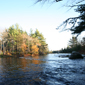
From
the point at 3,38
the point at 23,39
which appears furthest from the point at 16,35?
the point at 3,38

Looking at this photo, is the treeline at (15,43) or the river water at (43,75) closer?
the river water at (43,75)

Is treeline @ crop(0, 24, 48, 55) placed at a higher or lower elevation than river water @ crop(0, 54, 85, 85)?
higher

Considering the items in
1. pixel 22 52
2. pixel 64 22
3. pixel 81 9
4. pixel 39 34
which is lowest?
pixel 22 52

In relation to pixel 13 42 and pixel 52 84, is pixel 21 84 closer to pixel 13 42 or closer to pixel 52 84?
pixel 52 84

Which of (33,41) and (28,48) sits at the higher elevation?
(33,41)

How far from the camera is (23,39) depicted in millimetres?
45125

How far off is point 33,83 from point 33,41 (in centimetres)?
4675

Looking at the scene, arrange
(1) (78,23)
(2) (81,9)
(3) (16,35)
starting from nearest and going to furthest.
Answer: (2) (81,9) < (1) (78,23) < (3) (16,35)

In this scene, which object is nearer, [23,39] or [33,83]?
[33,83]

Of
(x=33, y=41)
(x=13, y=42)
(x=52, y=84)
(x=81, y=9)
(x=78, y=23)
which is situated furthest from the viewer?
(x=33, y=41)

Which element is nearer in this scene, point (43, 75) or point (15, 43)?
point (43, 75)

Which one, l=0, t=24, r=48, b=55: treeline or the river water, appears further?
l=0, t=24, r=48, b=55: treeline

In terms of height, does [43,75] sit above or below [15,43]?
below

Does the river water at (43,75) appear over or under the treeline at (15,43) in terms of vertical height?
under
